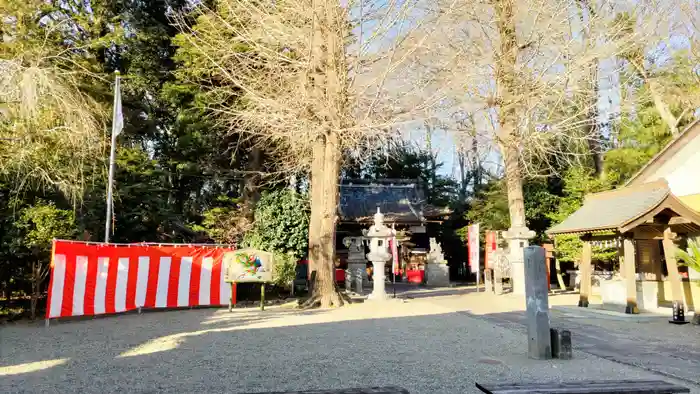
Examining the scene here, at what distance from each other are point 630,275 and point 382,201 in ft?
46.9

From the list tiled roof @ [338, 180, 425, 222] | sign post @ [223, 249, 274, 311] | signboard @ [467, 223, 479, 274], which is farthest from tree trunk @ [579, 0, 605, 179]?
sign post @ [223, 249, 274, 311]

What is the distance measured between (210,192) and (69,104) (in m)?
8.41

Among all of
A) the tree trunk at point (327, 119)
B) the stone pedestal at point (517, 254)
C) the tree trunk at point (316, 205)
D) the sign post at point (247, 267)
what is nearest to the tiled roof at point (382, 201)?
the stone pedestal at point (517, 254)

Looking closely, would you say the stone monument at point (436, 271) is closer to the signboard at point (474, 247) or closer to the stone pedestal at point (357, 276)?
the signboard at point (474, 247)

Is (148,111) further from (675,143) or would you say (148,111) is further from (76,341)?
(675,143)

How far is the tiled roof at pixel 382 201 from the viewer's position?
22.1 meters

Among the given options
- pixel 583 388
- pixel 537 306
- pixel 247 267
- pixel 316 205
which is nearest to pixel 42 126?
pixel 247 267

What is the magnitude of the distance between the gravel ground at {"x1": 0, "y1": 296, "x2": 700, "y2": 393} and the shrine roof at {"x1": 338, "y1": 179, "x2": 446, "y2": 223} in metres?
12.6

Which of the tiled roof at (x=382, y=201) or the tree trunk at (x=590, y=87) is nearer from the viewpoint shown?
the tree trunk at (x=590, y=87)

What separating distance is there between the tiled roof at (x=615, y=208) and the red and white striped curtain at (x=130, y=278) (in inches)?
328

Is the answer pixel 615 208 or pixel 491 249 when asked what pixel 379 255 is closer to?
pixel 491 249

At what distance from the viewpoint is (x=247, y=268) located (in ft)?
35.9

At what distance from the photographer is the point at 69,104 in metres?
8.75

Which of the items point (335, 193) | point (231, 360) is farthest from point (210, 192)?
point (231, 360)
